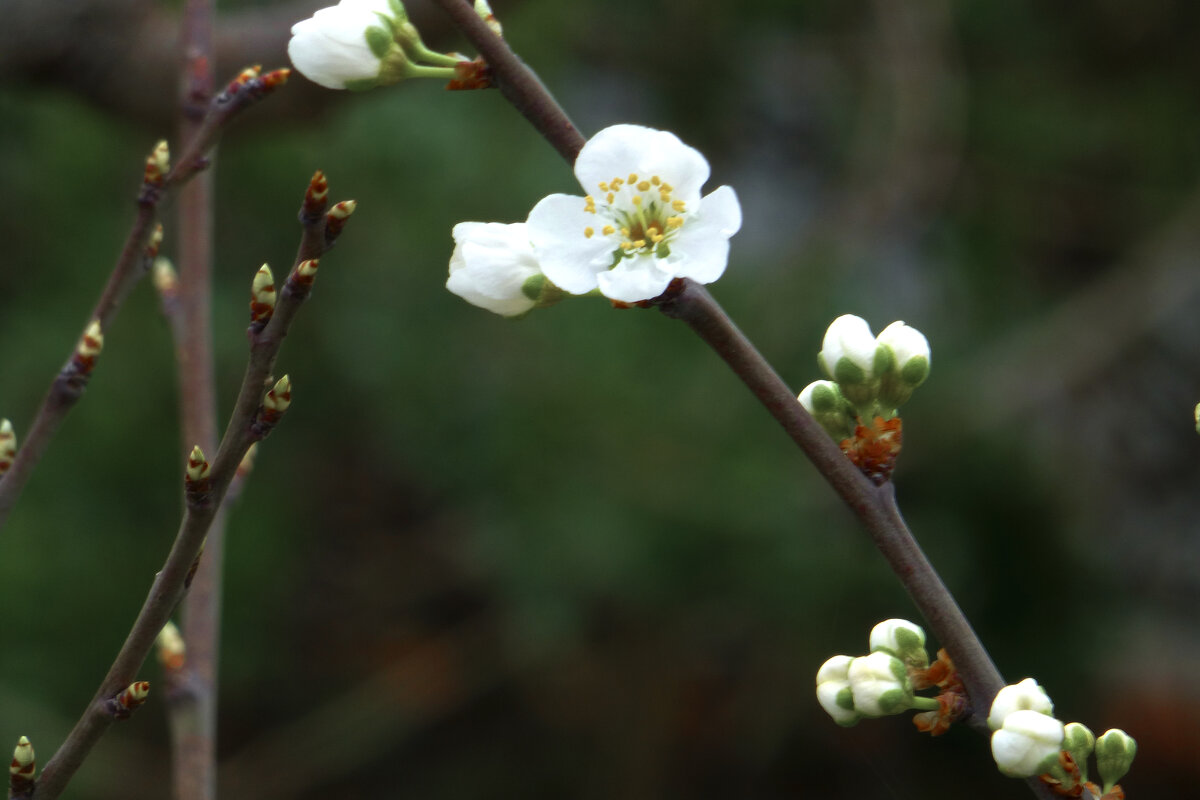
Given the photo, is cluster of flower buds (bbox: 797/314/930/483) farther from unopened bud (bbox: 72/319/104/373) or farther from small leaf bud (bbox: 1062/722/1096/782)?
unopened bud (bbox: 72/319/104/373)

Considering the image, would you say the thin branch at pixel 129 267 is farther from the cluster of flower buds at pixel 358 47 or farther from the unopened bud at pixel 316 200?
the unopened bud at pixel 316 200

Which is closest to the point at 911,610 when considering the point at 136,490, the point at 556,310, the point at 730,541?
the point at 730,541

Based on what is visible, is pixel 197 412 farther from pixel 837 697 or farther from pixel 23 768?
pixel 837 697

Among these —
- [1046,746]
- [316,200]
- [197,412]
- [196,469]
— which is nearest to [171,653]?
[197,412]

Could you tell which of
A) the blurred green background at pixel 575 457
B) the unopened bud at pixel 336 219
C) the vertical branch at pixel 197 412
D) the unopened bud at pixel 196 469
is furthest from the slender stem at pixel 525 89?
the blurred green background at pixel 575 457

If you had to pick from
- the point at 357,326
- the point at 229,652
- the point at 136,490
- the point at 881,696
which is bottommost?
the point at 881,696

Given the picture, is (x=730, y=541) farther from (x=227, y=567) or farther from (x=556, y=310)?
(x=227, y=567)
